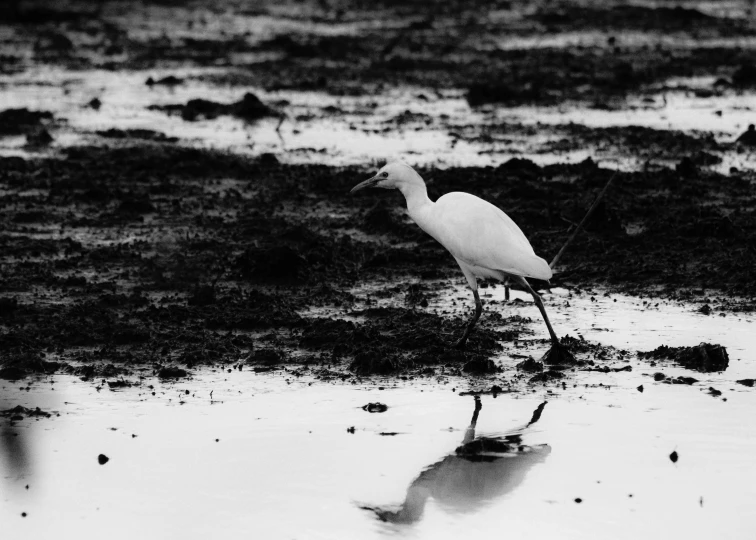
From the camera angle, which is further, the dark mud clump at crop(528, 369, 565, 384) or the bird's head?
the bird's head

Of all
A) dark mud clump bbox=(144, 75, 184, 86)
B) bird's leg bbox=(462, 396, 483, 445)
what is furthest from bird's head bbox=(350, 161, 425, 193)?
dark mud clump bbox=(144, 75, 184, 86)

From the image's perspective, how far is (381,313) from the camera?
9.12 m

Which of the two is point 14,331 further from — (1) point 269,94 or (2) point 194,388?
(1) point 269,94

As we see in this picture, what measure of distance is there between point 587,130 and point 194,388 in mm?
9291

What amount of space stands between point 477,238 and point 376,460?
2158 millimetres

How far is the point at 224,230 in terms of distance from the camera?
1146 centimetres

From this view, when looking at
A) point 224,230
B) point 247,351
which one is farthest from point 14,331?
point 224,230

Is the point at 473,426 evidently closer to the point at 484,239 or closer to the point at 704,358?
the point at 484,239

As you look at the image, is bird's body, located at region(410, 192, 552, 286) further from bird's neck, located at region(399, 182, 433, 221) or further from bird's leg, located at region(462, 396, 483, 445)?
bird's leg, located at region(462, 396, 483, 445)

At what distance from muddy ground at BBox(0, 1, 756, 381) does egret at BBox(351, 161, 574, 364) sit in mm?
370

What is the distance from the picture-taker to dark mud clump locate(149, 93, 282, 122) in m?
17.4

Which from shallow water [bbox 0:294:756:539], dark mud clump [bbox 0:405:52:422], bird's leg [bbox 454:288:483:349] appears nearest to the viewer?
shallow water [bbox 0:294:756:539]

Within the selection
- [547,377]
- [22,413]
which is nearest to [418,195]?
[547,377]

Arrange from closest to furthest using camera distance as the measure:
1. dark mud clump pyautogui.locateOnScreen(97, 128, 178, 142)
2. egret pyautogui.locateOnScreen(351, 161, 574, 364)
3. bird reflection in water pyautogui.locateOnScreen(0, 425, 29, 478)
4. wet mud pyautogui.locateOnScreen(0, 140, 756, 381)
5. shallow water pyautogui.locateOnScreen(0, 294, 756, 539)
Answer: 1. shallow water pyautogui.locateOnScreen(0, 294, 756, 539)
2. bird reflection in water pyautogui.locateOnScreen(0, 425, 29, 478)
3. egret pyautogui.locateOnScreen(351, 161, 574, 364)
4. wet mud pyautogui.locateOnScreen(0, 140, 756, 381)
5. dark mud clump pyautogui.locateOnScreen(97, 128, 178, 142)
